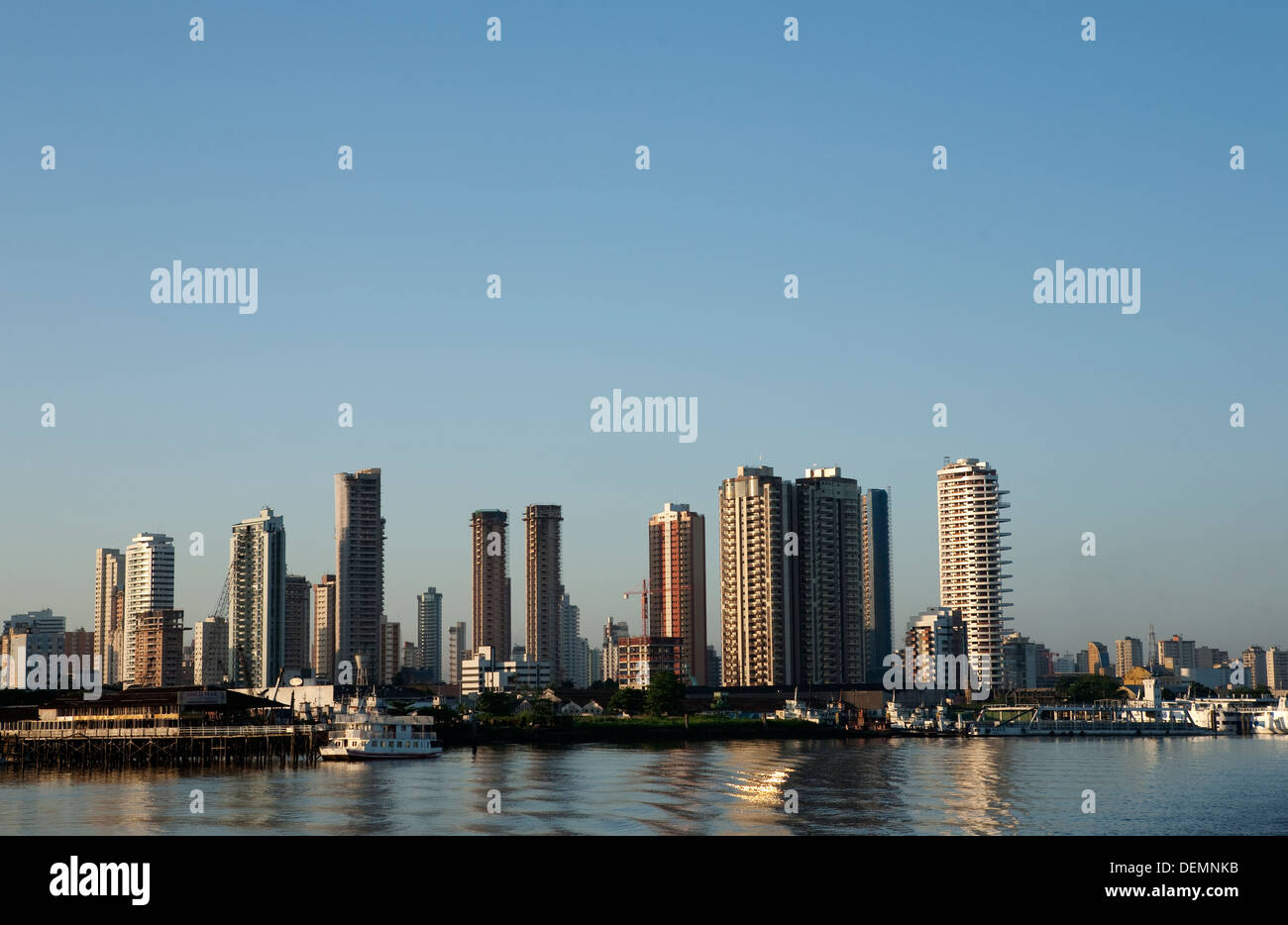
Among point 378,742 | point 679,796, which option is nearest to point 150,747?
point 378,742

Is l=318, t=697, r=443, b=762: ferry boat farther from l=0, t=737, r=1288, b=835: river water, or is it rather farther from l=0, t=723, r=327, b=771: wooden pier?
l=0, t=737, r=1288, b=835: river water

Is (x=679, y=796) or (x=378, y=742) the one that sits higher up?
(x=679, y=796)

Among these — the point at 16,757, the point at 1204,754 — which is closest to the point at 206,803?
the point at 16,757

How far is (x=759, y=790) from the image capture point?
9006 cm

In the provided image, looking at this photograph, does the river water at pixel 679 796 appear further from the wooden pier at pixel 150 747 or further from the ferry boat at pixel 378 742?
the wooden pier at pixel 150 747

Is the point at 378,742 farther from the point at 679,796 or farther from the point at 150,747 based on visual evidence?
the point at 679,796

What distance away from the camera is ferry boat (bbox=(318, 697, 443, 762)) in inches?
5037

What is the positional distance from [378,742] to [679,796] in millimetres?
52840

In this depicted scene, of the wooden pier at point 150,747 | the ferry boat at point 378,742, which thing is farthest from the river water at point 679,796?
the wooden pier at point 150,747

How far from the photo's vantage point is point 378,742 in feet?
423
